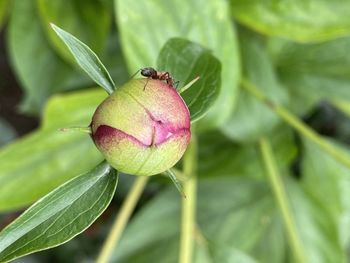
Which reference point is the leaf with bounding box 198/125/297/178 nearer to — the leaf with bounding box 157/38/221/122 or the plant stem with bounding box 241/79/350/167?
the plant stem with bounding box 241/79/350/167

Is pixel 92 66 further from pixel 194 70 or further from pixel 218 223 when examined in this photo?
pixel 218 223

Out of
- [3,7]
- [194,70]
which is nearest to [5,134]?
[3,7]

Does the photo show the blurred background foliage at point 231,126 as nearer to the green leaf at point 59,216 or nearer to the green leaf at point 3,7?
the green leaf at point 3,7

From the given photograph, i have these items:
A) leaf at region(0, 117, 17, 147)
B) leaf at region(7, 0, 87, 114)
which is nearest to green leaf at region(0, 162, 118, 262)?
leaf at region(7, 0, 87, 114)

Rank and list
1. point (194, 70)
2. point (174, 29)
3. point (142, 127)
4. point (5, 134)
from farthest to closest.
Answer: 1. point (5, 134)
2. point (174, 29)
3. point (194, 70)
4. point (142, 127)

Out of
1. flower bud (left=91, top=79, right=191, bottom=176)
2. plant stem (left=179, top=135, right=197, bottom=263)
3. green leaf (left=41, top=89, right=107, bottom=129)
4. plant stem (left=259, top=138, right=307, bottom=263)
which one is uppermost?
flower bud (left=91, top=79, right=191, bottom=176)

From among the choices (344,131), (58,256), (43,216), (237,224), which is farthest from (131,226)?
(43,216)

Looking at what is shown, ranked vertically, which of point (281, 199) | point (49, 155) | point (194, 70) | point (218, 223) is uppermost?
point (194, 70)
